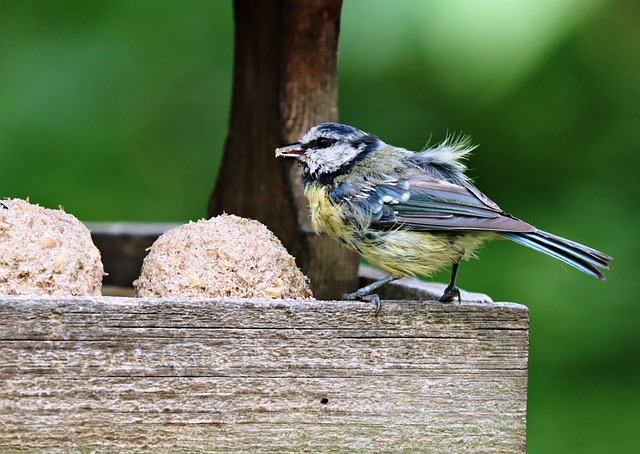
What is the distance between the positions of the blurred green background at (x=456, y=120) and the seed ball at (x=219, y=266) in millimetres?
1493

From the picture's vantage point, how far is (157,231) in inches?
180

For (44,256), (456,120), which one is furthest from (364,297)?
(456,120)

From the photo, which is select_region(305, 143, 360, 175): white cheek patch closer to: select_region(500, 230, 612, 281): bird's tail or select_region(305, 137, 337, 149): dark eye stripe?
select_region(305, 137, 337, 149): dark eye stripe

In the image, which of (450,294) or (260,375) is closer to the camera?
(260,375)

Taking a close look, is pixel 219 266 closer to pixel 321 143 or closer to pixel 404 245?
pixel 404 245

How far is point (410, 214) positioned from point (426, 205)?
6 centimetres

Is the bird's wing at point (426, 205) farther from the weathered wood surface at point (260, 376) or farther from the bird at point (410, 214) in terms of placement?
the weathered wood surface at point (260, 376)

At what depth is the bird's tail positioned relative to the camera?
7.84 ft

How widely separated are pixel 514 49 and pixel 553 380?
1.54m

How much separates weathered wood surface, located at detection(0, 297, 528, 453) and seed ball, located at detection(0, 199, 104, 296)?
0.21 metres

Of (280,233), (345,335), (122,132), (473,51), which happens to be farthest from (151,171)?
(345,335)

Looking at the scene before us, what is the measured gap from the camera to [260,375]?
2225mm

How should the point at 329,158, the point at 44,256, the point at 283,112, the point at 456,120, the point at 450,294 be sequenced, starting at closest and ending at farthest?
1. the point at 44,256
2. the point at 450,294
3. the point at 329,158
4. the point at 283,112
5. the point at 456,120

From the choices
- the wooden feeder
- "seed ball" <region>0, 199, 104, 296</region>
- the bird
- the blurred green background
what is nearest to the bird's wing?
the bird
